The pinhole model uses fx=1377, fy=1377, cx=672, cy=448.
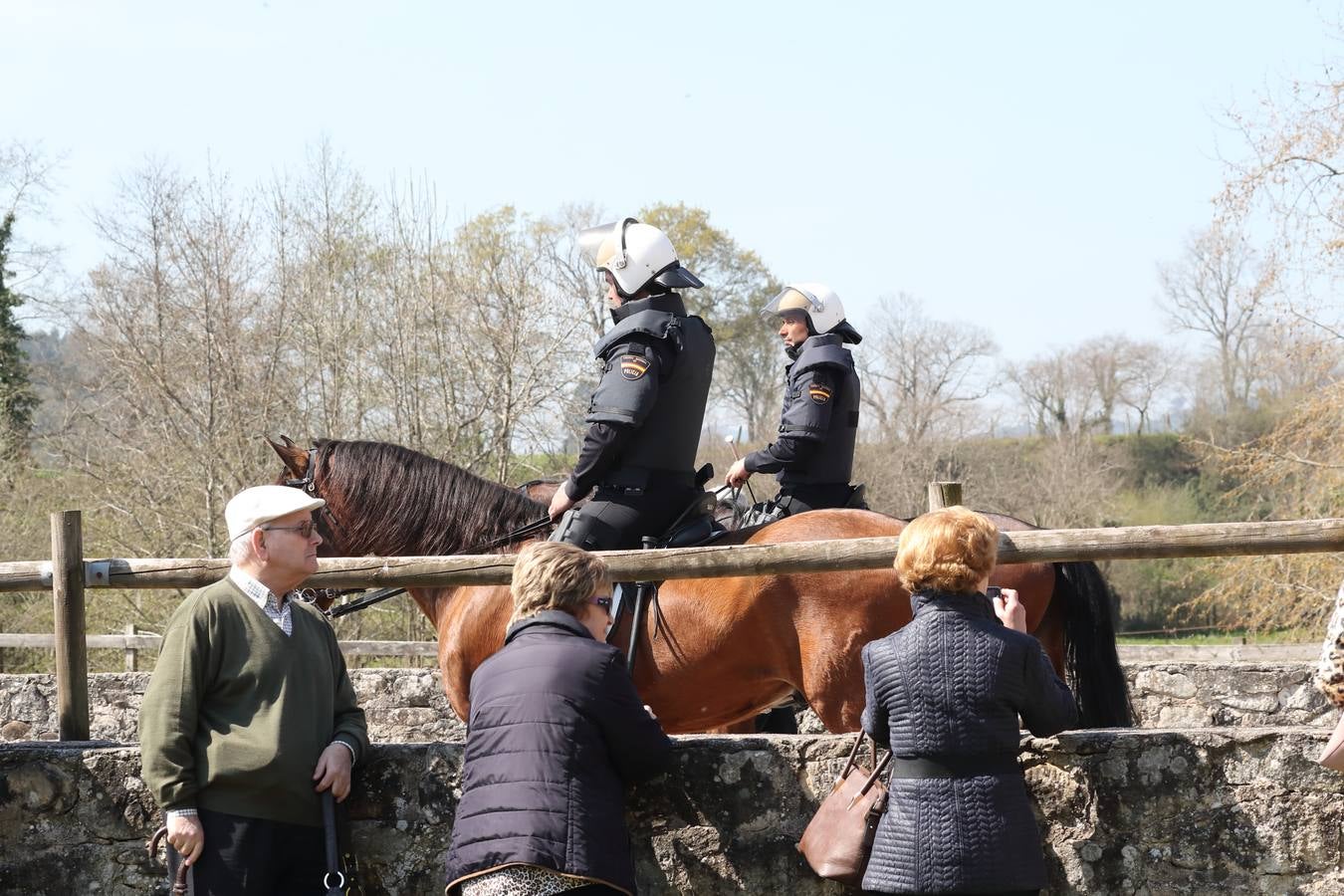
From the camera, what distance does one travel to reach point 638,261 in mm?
6246

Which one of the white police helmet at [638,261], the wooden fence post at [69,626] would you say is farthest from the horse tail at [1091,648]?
the wooden fence post at [69,626]

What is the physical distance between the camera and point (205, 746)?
12.5ft

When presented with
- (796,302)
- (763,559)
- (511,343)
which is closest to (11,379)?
(511,343)

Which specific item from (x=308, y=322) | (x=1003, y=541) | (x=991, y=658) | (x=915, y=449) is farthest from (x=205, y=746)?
(x=915, y=449)

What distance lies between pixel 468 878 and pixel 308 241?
20942 millimetres

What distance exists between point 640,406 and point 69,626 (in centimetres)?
242

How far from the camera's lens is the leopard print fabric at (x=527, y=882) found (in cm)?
335

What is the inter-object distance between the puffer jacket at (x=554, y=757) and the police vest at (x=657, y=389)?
2.53 m

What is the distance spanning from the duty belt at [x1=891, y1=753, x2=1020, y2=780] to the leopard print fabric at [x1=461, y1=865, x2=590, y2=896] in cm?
88

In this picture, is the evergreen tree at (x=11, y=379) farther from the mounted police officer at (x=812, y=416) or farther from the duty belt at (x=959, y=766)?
the duty belt at (x=959, y=766)

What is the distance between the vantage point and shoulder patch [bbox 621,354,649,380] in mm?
5984

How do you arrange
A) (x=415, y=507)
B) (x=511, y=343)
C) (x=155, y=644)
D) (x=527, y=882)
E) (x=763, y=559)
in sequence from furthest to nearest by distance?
1. (x=511, y=343)
2. (x=155, y=644)
3. (x=415, y=507)
4. (x=763, y=559)
5. (x=527, y=882)

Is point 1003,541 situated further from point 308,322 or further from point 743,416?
point 743,416

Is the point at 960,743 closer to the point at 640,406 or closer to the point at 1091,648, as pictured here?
the point at 640,406
